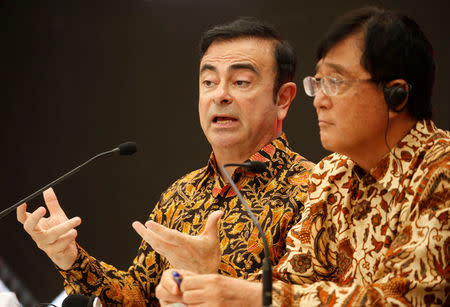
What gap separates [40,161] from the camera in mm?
3457

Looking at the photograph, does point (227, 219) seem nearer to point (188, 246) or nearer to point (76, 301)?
point (188, 246)

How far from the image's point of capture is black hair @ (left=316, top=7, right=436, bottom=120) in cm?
152

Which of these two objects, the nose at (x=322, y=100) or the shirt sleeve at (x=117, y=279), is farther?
the shirt sleeve at (x=117, y=279)

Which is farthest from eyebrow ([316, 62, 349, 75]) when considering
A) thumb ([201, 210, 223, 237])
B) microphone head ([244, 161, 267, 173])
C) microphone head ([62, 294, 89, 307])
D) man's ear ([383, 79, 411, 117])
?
microphone head ([62, 294, 89, 307])

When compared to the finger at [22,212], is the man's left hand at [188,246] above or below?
below

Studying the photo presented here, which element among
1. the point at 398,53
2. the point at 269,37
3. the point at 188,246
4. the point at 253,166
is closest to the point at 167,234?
the point at 188,246

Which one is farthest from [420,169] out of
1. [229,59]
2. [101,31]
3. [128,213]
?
[101,31]

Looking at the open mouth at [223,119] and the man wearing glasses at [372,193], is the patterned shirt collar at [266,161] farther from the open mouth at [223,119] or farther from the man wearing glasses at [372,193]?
the man wearing glasses at [372,193]

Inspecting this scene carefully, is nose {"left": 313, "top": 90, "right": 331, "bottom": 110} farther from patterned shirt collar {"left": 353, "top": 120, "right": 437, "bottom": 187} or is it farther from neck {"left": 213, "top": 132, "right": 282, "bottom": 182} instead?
neck {"left": 213, "top": 132, "right": 282, "bottom": 182}

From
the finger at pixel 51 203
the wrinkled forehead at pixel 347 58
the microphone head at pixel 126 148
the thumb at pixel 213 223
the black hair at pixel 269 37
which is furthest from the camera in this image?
the black hair at pixel 269 37

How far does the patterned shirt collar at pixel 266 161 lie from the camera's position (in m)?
2.19

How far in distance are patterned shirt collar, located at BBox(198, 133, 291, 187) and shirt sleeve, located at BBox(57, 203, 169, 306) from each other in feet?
0.96

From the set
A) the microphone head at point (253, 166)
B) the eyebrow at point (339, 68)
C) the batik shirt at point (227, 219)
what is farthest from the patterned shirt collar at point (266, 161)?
the eyebrow at point (339, 68)

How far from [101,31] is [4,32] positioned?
64 centimetres
